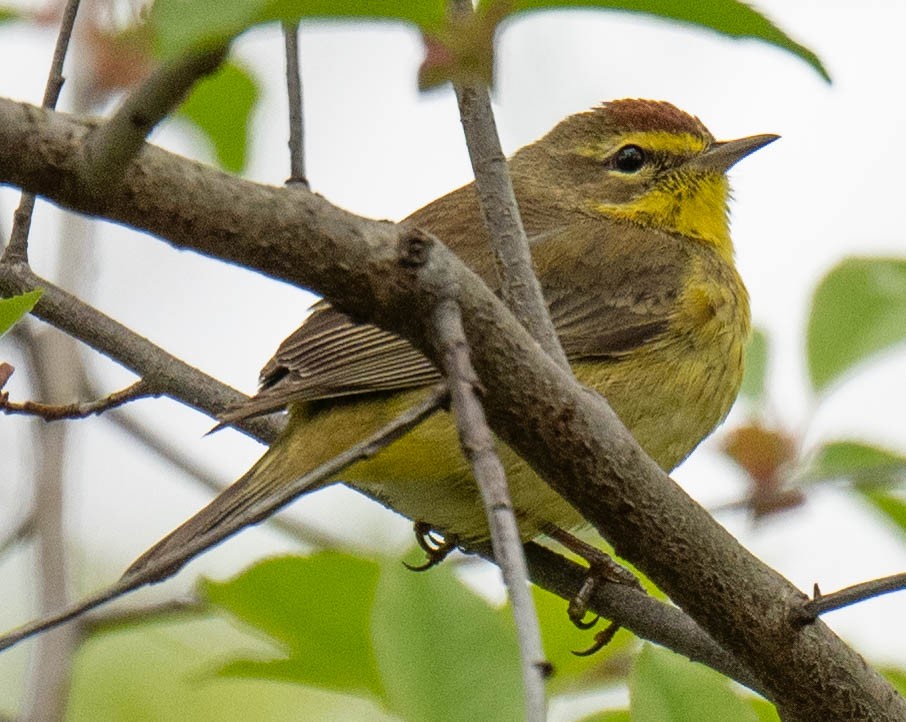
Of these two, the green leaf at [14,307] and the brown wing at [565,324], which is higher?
the green leaf at [14,307]

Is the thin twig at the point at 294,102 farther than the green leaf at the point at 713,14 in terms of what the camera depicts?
Yes

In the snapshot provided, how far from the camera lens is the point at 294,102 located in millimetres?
2852

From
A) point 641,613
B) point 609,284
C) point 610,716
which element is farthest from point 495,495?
point 609,284

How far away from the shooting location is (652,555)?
2.87 metres

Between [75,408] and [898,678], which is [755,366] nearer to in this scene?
[898,678]

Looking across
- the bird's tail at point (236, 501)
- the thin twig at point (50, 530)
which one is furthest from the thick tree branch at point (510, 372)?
the thin twig at point (50, 530)

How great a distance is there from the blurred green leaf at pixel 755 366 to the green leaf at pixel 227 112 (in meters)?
1.99

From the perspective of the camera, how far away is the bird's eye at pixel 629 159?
19.9 ft

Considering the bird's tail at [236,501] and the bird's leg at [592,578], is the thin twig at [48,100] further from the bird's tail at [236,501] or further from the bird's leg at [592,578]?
the bird's leg at [592,578]

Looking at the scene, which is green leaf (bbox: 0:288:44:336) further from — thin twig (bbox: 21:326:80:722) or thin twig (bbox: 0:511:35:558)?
thin twig (bbox: 0:511:35:558)

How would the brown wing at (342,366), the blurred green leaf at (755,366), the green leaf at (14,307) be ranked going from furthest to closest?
the blurred green leaf at (755,366), the brown wing at (342,366), the green leaf at (14,307)

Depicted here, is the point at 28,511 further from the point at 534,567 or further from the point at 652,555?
the point at 652,555

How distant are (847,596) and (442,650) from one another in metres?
0.83

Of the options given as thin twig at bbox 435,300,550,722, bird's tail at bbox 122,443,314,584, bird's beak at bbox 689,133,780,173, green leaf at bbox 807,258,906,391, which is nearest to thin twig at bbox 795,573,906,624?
thin twig at bbox 435,300,550,722
